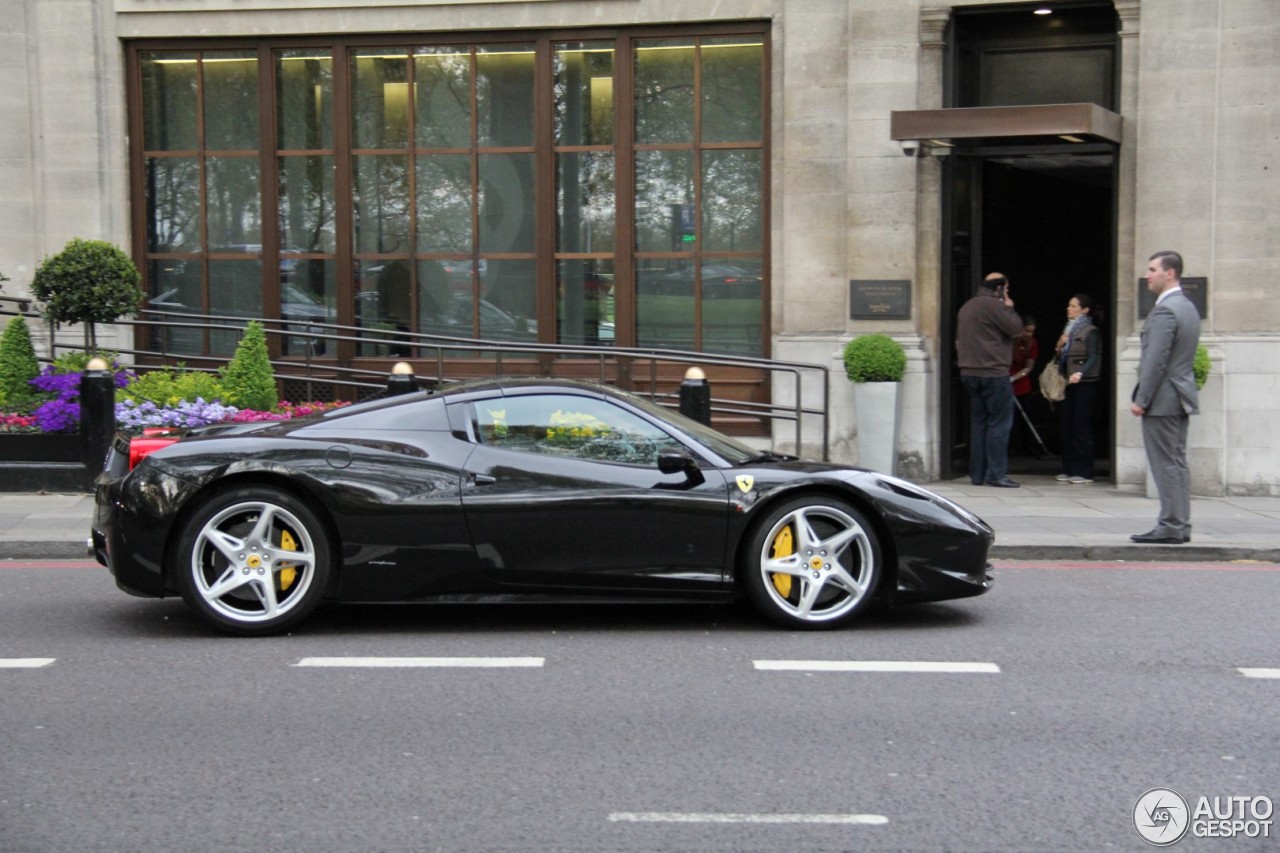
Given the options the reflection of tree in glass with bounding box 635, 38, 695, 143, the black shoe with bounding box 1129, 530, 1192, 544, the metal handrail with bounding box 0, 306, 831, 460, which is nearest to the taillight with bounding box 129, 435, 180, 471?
the black shoe with bounding box 1129, 530, 1192, 544

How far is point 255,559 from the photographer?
7375mm

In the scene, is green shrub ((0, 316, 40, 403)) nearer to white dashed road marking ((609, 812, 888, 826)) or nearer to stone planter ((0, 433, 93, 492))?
stone planter ((0, 433, 93, 492))

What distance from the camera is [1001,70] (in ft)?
50.2

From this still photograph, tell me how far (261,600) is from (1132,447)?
30.1 ft

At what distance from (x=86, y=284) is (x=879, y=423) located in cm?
735

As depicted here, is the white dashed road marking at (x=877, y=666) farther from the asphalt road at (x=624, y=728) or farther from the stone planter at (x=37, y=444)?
the stone planter at (x=37, y=444)

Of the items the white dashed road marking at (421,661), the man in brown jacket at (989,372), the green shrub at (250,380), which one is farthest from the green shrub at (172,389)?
the white dashed road marking at (421,661)

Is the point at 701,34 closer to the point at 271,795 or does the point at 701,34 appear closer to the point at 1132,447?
the point at 1132,447

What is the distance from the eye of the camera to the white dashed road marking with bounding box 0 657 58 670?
6887 millimetres

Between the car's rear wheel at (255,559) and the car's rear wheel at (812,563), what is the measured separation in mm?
2144

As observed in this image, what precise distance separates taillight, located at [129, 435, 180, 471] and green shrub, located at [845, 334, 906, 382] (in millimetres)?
7805

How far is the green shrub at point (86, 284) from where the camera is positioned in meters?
13.6

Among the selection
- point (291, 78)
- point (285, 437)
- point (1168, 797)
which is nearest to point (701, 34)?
point (291, 78)

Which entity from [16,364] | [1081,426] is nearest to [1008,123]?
[1081,426]
